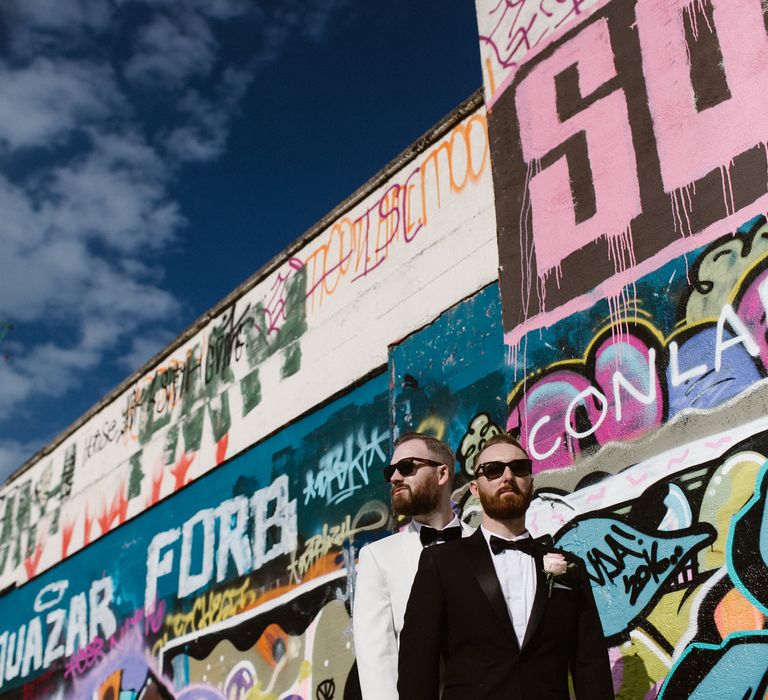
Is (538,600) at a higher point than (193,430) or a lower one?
lower

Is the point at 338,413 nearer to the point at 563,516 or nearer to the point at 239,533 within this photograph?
the point at 239,533

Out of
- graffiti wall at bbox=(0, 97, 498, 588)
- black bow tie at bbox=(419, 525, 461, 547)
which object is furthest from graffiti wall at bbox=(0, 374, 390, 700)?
black bow tie at bbox=(419, 525, 461, 547)

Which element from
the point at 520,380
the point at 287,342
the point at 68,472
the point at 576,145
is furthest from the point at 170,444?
the point at 576,145

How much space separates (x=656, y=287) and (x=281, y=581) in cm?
405

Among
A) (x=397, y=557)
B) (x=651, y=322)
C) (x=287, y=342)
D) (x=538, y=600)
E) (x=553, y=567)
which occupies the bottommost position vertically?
(x=538, y=600)

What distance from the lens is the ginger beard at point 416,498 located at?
130 inches

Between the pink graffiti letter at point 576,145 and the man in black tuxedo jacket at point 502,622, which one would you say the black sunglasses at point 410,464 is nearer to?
the man in black tuxedo jacket at point 502,622

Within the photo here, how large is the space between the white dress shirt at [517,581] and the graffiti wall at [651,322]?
1.43 m

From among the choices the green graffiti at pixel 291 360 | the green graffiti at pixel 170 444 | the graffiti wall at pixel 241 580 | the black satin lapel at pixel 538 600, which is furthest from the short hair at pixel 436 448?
the green graffiti at pixel 170 444

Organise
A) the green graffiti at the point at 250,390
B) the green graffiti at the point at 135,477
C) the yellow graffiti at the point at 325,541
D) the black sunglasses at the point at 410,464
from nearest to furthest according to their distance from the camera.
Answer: the black sunglasses at the point at 410,464 < the yellow graffiti at the point at 325,541 < the green graffiti at the point at 250,390 < the green graffiti at the point at 135,477

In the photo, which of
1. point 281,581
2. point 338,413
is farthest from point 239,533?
point 338,413

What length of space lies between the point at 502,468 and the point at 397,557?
553mm

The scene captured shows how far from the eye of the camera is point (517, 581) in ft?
9.50

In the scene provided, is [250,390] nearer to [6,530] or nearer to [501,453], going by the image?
[501,453]
